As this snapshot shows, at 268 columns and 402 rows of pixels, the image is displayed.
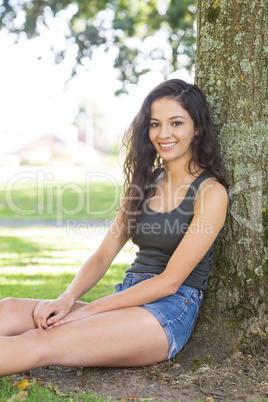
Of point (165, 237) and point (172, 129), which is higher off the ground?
point (172, 129)

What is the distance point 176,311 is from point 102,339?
0.42 metres

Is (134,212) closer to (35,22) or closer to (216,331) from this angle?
(216,331)

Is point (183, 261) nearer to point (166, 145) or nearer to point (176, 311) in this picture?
point (176, 311)

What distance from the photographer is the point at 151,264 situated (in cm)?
281

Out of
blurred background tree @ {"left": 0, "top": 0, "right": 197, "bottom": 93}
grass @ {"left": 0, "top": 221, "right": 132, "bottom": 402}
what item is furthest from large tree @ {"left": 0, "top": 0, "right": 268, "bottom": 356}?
blurred background tree @ {"left": 0, "top": 0, "right": 197, "bottom": 93}

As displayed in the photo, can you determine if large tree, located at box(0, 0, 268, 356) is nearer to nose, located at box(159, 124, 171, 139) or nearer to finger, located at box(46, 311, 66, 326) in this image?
nose, located at box(159, 124, 171, 139)

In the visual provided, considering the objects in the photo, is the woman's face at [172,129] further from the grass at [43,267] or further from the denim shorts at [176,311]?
the grass at [43,267]

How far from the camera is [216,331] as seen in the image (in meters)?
2.87

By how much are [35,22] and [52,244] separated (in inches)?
210

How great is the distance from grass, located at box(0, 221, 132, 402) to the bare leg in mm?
148

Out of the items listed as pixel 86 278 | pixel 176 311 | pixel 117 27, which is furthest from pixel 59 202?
pixel 176 311

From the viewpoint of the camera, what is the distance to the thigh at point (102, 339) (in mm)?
2480

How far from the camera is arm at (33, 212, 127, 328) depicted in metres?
2.66

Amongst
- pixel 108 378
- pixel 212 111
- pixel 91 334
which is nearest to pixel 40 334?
pixel 91 334
